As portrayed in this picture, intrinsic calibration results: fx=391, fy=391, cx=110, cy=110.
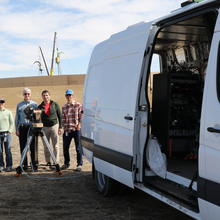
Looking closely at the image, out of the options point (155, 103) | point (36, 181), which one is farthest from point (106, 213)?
point (36, 181)

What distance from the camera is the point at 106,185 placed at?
6.12 metres

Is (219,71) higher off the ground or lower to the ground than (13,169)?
higher

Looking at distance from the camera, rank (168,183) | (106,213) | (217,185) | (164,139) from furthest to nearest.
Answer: (164,139) < (106,213) < (168,183) < (217,185)

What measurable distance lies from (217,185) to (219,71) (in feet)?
3.15

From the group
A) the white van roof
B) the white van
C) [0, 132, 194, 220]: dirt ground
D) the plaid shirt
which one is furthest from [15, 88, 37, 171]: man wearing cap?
the white van roof

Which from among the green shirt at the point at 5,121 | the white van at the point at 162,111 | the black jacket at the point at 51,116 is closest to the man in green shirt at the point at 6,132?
the green shirt at the point at 5,121

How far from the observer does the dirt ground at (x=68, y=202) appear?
531 centimetres

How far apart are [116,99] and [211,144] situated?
214cm

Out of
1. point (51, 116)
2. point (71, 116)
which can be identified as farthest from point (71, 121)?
point (51, 116)

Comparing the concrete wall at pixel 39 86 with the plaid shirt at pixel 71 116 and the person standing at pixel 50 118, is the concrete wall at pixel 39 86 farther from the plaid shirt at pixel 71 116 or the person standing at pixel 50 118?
the plaid shirt at pixel 71 116

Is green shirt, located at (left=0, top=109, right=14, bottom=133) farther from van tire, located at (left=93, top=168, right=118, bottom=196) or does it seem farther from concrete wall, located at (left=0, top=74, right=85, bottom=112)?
concrete wall, located at (left=0, top=74, right=85, bottom=112)

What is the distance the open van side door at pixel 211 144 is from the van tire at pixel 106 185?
270 cm

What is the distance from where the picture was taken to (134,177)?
189 inches

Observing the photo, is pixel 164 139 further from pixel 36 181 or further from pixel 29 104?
pixel 29 104
